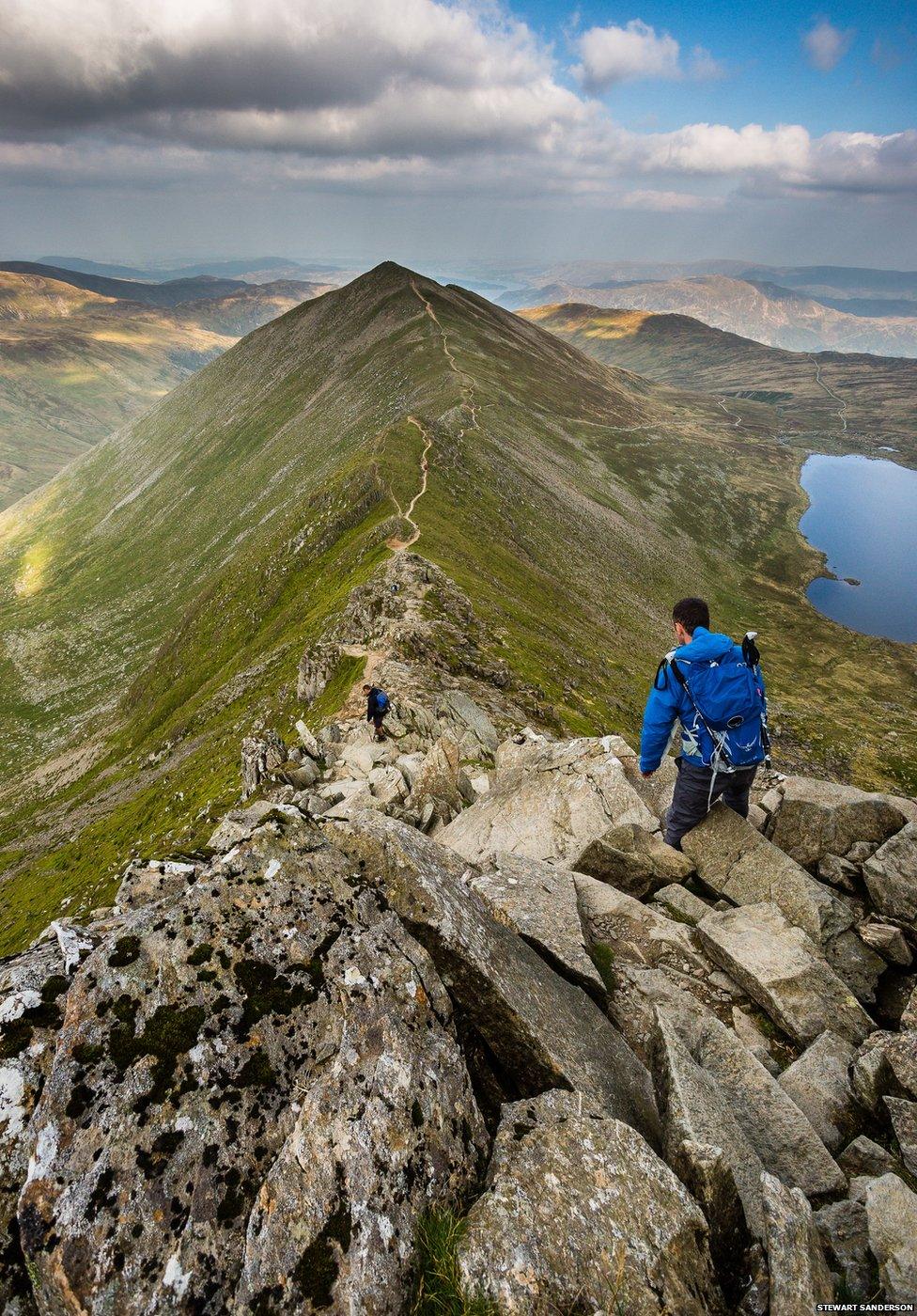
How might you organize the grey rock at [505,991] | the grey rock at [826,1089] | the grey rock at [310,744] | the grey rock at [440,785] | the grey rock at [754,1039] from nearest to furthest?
the grey rock at [505,991] → the grey rock at [826,1089] → the grey rock at [754,1039] → the grey rock at [440,785] → the grey rock at [310,744]

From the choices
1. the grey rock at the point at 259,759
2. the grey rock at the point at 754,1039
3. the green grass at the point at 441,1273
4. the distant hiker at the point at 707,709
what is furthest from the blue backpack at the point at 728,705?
the grey rock at the point at 259,759

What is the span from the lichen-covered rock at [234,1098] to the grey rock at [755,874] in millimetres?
9231

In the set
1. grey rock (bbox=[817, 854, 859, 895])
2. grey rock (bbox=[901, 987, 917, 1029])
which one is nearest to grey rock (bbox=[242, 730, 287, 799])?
grey rock (bbox=[817, 854, 859, 895])

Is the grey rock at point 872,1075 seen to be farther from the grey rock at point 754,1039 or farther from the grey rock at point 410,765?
the grey rock at point 410,765

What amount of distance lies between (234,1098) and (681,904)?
10.7 metres

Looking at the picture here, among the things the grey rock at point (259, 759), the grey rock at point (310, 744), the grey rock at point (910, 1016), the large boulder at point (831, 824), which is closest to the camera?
the grey rock at point (910, 1016)

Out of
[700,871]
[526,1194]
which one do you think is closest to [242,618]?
[700,871]

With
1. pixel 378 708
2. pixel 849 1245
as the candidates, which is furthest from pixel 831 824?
pixel 378 708

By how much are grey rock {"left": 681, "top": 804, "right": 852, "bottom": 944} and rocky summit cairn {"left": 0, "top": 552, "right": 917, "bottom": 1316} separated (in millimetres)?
168

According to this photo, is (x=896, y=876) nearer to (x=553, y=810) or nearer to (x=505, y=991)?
(x=553, y=810)

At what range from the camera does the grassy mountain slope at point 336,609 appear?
65250mm

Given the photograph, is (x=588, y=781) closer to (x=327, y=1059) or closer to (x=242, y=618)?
(x=327, y=1059)

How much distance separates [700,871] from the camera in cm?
1525

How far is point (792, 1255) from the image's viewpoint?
21.0 feet
